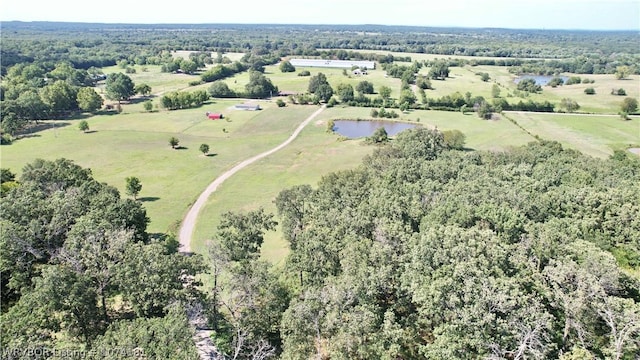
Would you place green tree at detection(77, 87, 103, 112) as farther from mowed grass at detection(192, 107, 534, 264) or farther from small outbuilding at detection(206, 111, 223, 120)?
mowed grass at detection(192, 107, 534, 264)

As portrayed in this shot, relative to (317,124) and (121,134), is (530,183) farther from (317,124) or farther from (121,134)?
(121,134)

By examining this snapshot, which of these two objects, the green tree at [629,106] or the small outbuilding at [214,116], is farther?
the green tree at [629,106]

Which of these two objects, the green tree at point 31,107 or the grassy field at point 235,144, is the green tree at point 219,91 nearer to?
the grassy field at point 235,144

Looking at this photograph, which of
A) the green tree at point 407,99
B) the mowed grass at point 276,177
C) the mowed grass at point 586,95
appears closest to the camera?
the mowed grass at point 276,177

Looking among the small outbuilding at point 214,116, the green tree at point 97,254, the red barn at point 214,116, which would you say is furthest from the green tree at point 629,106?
the green tree at point 97,254

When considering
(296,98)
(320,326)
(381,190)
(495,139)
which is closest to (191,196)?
(381,190)
